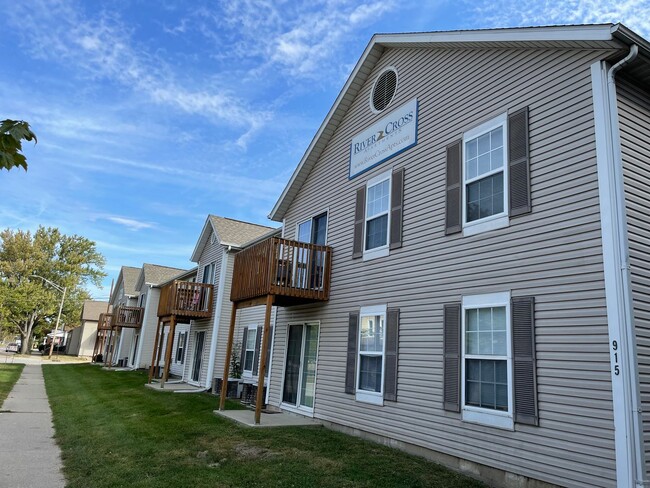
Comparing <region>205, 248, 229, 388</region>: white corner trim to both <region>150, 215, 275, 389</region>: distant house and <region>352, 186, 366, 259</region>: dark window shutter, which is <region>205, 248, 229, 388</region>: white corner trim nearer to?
<region>150, 215, 275, 389</region>: distant house

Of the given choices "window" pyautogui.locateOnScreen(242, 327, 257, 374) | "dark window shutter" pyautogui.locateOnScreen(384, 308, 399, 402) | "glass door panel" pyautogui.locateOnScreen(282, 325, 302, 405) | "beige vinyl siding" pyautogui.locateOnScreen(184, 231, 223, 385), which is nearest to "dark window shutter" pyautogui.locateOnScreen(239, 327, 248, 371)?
"window" pyautogui.locateOnScreen(242, 327, 257, 374)

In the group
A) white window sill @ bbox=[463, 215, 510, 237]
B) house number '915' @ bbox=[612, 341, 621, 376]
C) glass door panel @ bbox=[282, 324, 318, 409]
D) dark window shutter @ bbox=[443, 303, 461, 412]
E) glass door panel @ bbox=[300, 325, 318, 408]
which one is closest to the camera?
house number '915' @ bbox=[612, 341, 621, 376]

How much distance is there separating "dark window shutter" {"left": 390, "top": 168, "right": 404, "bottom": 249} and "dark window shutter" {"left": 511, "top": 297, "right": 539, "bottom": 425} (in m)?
3.06

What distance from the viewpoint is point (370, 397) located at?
8.64 meters

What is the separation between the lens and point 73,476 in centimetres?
610

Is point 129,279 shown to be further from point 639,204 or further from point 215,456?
point 639,204

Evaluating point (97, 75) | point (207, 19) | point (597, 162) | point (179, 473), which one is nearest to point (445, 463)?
point (179, 473)

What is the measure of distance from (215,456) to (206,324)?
12.7 m

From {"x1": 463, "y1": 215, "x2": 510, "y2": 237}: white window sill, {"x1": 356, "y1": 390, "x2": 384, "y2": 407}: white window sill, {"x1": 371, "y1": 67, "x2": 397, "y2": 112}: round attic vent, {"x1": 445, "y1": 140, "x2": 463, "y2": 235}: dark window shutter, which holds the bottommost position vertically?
{"x1": 356, "y1": 390, "x2": 384, "y2": 407}: white window sill

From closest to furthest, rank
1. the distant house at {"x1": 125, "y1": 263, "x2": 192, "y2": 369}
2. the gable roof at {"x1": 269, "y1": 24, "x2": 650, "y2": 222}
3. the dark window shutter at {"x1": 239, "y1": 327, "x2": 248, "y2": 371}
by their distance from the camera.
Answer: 1. the gable roof at {"x1": 269, "y1": 24, "x2": 650, "y2": 222}
2. the dark window shutter at {"x1": 239, "y1": 327, "x2": 248, "y2": 371}
3. the distant house at {"x1": 125, "y1": 263, "x2": 192, "y2": 369}

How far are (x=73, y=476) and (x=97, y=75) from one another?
12976mm

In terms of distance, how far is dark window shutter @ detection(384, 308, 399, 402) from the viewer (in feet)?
26.5

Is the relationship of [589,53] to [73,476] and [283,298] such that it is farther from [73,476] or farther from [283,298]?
[73,476]

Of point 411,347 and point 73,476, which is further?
point 411,347
